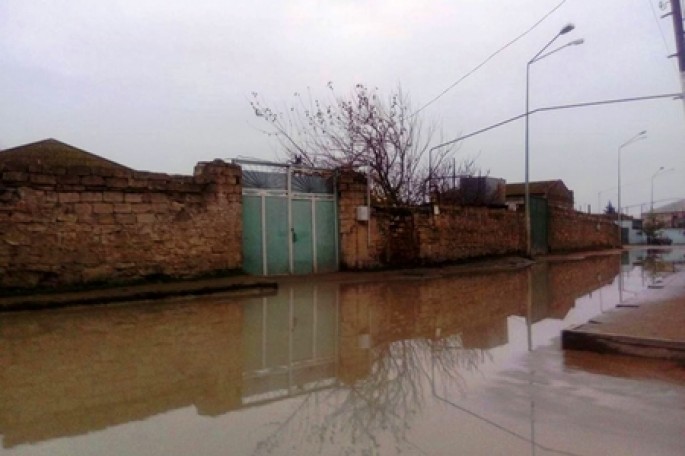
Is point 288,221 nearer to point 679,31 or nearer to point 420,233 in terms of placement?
point 420,233

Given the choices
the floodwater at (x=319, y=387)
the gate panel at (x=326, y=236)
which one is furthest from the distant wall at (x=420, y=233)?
the floodwater at (x=319, y=387)

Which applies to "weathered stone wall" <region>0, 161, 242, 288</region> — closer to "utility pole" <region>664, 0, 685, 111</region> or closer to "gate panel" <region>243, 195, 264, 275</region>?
"gate panel" <region>243, 195, 264, 275</region>

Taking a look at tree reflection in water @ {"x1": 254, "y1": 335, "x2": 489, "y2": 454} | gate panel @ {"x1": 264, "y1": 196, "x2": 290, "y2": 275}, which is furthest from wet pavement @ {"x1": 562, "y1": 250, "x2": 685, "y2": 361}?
gate panel @ {"x1": 264, "y1": 196, "x2": 290, "y2": 275}

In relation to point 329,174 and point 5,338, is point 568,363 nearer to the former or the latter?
point 5,338

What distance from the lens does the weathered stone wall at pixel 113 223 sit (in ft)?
35.2

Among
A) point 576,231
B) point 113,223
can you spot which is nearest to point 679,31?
point 113,223

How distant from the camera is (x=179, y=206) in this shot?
12.9m

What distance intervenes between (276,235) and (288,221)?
494 millimetres

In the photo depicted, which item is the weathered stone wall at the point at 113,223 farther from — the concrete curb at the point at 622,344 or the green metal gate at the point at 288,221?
the concrete curb at the point at 622,344

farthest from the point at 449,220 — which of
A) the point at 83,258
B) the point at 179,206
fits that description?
the point at 83,258

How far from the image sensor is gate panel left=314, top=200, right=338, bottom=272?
53.0ft

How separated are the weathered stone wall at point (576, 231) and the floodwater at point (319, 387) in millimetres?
23246

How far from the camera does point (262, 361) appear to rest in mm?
6273

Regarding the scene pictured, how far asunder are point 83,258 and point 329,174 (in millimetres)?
7255
